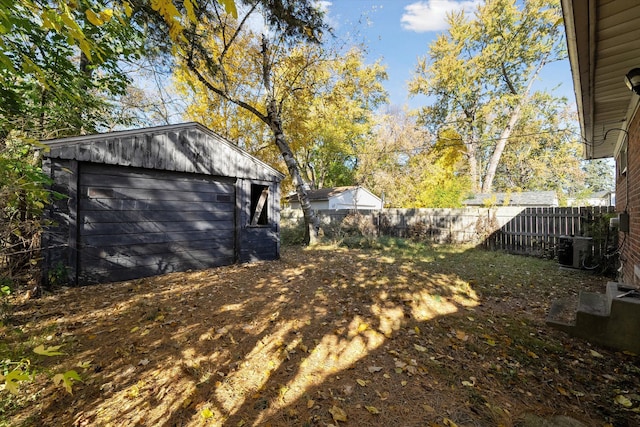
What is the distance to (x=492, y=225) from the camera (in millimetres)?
10828

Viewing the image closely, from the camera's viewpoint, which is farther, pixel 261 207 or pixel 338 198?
pixel 338 198

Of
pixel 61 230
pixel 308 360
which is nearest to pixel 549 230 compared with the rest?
pixel 308 360

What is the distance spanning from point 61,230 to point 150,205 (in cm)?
146

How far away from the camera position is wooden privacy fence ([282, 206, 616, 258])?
805cm

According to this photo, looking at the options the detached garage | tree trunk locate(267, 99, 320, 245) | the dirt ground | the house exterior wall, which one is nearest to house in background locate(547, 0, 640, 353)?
the house exterior wall

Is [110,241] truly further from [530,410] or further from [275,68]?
[275,68]

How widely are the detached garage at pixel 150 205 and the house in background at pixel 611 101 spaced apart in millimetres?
6317

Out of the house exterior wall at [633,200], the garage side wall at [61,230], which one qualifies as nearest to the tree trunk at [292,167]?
the garage side wall at [61,230]

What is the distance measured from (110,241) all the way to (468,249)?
11.1 meters

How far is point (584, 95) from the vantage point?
3.56 metres

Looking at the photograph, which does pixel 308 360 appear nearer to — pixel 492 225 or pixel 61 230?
pixel 61 230

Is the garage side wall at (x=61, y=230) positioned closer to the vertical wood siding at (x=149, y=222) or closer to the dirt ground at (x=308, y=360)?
the vertical wood siding at (x=149, y=222)

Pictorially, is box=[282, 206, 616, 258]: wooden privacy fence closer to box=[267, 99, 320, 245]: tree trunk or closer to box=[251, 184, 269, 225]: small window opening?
box=[267, 99, 320, 245]: tree trunk

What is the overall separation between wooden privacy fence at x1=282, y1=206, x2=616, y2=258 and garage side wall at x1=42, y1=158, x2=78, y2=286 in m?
9.42
